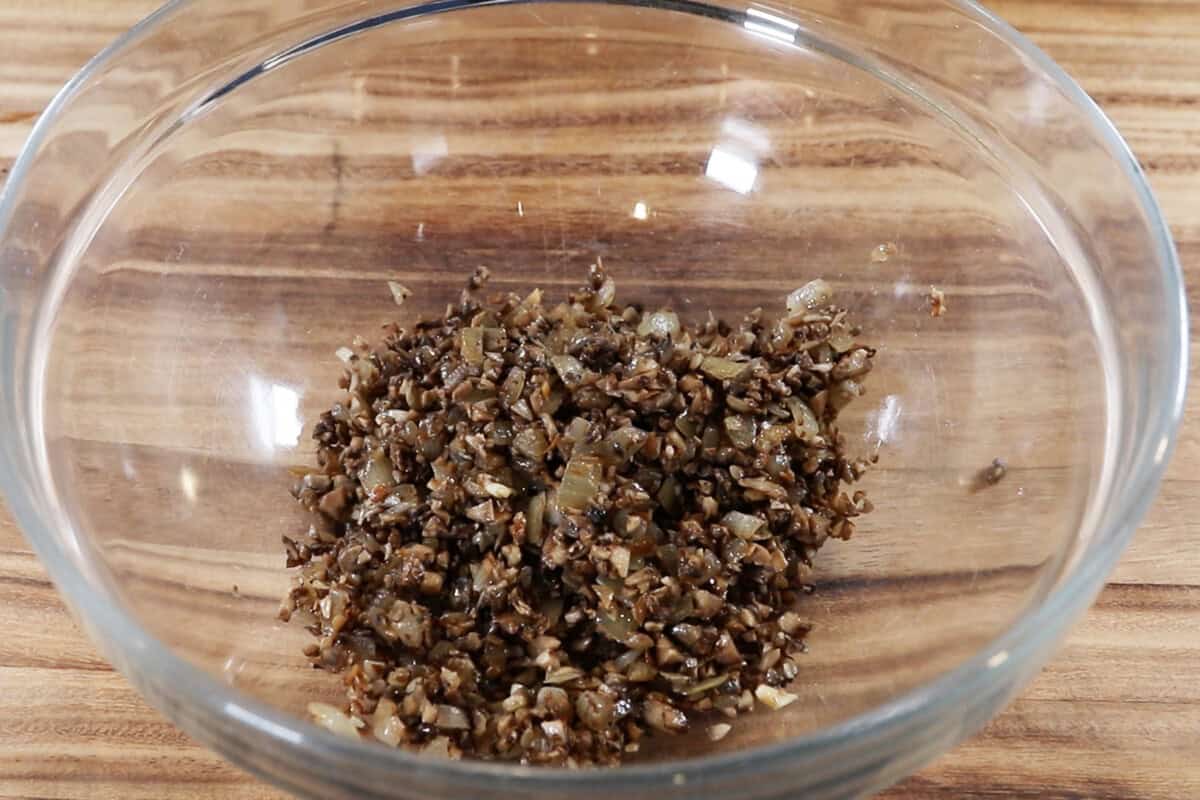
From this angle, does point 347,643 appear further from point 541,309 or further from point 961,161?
point 961,161

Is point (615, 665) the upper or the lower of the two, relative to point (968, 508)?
lower

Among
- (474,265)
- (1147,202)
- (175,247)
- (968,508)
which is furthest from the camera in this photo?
(474,265)

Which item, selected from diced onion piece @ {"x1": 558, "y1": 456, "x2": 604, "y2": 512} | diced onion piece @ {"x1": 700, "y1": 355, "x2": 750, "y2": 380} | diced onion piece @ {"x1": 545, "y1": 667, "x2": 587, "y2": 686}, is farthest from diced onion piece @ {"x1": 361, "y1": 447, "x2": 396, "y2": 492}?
diced onion piece @ {"x1": 700, "y1": 355, "x2": 750, "y2": 380}

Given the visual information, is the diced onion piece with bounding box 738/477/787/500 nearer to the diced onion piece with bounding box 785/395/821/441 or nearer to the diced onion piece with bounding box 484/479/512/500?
the diced onion piece with bounding box 785/395/821/441

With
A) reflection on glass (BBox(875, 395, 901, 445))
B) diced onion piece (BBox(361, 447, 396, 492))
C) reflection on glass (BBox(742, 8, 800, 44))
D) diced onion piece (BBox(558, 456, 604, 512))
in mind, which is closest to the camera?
diced onion piece (BBox(558, 456, 604, 512))

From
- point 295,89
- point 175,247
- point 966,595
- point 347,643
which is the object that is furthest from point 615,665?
point 295,89

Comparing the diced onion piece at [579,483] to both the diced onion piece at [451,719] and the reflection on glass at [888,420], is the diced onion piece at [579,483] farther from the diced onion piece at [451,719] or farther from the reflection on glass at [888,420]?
the reflection on glass at [888,420]

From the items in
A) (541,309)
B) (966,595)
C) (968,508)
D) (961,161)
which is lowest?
(966,595)
